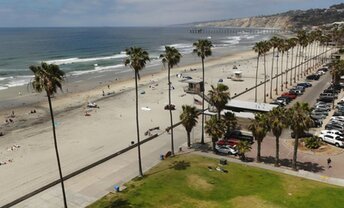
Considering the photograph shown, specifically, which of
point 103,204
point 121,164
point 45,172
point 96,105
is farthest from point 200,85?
point 103,204

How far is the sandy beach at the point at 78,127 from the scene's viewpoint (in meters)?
42.2

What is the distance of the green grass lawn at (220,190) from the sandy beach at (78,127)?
10.9m

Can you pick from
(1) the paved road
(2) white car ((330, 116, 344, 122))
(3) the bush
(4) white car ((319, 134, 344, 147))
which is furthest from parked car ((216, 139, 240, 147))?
(2) white car ((330, 116, 344, 122))

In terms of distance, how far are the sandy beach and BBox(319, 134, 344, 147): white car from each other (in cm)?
1769

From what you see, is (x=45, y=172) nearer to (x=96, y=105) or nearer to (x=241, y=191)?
(x=241, y=191)

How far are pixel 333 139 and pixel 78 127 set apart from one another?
4031 cm

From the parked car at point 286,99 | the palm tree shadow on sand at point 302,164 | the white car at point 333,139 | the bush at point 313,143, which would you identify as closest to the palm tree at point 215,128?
the palm tree shadow on sand at point 302,164

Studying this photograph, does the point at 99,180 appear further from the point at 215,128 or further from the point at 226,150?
the point at 226,150

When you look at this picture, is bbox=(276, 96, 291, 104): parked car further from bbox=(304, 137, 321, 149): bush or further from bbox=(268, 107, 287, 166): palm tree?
bbox=(268, 107, 287, 166): palm tree

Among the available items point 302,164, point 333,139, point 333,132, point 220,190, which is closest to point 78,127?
point 220,190

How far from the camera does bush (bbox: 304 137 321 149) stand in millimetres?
45125

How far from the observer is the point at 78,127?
5938cm

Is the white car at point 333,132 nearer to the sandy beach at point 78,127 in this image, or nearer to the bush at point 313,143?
the bush at point 313,143

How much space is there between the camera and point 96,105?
7350 centimetres
